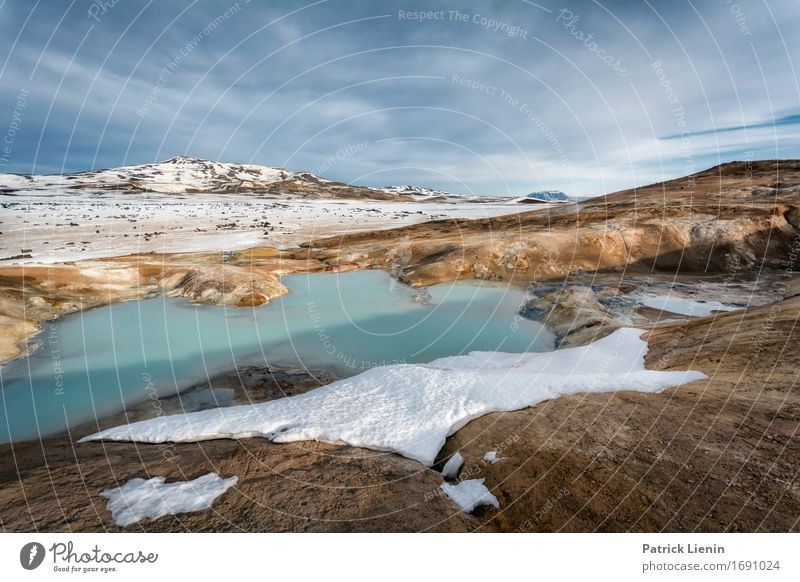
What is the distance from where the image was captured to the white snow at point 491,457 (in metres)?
7.89

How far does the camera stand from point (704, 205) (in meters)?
37.6

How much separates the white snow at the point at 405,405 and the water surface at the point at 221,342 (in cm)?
418

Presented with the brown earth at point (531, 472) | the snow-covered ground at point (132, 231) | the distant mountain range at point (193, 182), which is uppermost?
the distant mountain range at point (193, 182)

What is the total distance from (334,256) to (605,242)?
80.5 feet

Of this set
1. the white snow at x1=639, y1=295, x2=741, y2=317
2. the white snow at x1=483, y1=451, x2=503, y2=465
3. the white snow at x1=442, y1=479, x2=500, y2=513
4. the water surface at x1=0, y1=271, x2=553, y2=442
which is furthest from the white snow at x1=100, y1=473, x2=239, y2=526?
the white snow at x1=639, y1=295, x2=741, y2=317

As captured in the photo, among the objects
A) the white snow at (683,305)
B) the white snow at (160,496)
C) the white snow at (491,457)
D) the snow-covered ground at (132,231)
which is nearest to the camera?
the white snow at (160,496)

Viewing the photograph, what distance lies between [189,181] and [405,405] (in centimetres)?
18065

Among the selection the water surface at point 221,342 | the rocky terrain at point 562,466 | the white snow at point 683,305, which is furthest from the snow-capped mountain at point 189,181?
the rocky terrain at point 562,466

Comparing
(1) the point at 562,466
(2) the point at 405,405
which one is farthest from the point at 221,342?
(1) the point at 562,466

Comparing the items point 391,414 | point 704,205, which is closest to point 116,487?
point 391,414

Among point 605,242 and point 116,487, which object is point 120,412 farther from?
point 605,242

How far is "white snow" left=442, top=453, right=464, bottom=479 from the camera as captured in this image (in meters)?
7.78

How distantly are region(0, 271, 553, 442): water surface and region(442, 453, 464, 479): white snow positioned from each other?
8.17 metres

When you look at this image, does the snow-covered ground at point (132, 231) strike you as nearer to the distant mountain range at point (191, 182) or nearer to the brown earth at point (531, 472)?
the brown earth at point (531, 472)
